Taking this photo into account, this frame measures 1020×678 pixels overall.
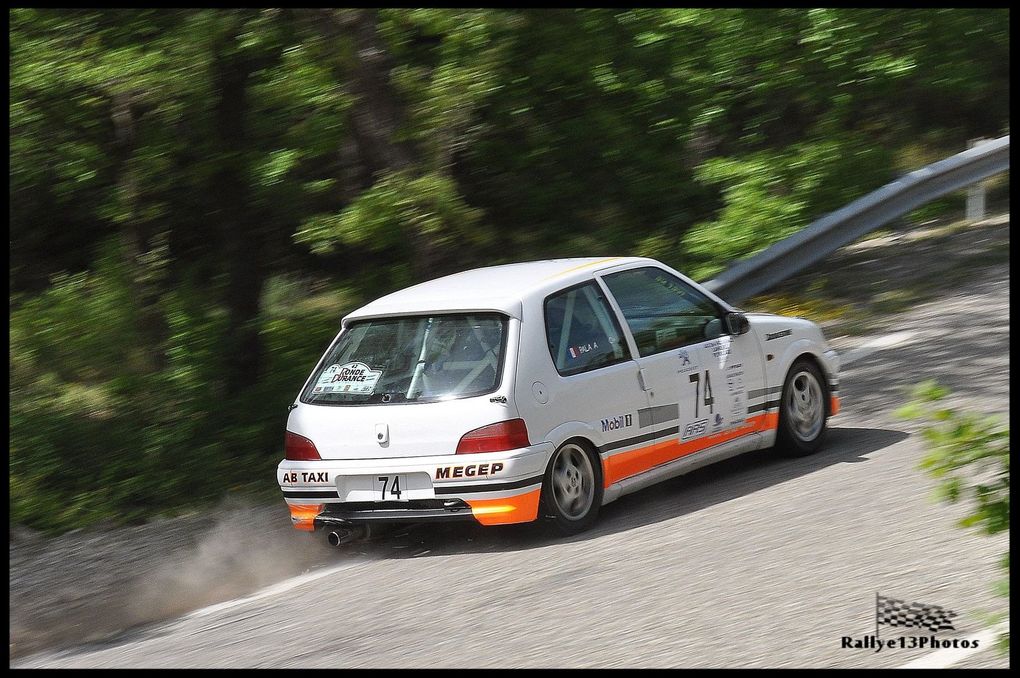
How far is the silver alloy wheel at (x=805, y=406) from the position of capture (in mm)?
8867

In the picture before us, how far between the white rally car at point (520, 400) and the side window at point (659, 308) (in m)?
0.01

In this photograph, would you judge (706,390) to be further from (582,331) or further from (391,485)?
(391,485)

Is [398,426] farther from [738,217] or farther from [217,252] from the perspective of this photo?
[738,217]

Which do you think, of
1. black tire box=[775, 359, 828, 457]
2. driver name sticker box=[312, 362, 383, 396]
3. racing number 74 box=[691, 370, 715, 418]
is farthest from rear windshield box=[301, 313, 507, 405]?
black tire box=[775, 359, 828, 457]

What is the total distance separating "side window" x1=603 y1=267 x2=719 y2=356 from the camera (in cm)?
811

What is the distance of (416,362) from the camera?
7.52 m

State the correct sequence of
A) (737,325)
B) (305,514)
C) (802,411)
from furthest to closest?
(802,411) < (737,325) < (305,514)

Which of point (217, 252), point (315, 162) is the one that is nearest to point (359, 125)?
point (315, 162)

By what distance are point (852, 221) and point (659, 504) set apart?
631 cm

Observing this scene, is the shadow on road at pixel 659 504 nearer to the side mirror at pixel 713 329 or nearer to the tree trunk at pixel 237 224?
the side mirror at pixel 713 329

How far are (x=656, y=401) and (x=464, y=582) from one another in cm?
189

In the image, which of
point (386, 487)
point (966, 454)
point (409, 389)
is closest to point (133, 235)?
point (409, 389)

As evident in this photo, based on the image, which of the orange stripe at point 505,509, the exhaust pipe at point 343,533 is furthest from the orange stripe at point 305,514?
the orange stripe at point 505,509

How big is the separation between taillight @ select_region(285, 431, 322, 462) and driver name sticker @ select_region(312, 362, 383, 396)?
317 mm
